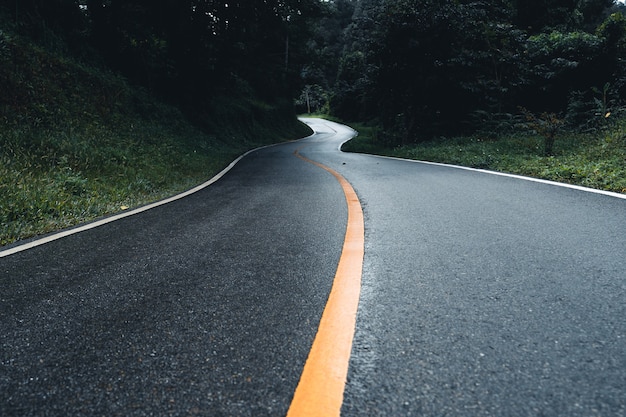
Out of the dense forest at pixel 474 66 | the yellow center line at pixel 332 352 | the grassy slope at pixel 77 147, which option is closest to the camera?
the yellow center line at pixel 332 352

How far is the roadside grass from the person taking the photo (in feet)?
21.5

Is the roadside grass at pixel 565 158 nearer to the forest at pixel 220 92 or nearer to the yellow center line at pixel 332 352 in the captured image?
the forest at pixel 220 92

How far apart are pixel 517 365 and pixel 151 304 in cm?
174

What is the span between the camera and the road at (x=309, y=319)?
134 cm

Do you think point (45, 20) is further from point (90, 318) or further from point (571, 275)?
point (571, 275)

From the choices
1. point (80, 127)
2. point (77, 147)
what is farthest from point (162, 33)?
point (77, 147)

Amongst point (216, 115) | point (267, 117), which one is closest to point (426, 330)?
point (216, 115)

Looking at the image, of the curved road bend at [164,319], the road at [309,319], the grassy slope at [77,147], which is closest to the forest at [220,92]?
the grassy slope at [77,147]

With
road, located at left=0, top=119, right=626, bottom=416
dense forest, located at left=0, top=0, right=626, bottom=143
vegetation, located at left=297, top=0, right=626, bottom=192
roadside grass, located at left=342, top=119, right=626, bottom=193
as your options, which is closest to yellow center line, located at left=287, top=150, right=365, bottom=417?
road, located at left=0, top=119, right=626, bottom=416

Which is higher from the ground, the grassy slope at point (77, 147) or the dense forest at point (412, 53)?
the dense forest at point (412, 53)

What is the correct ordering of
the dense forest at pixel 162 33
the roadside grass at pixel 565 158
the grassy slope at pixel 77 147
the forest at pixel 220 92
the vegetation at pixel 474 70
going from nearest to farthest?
1. the grassy slope at pixel 77 147
2. the roadside grass at pixel 565 158
3. the forest at pixel 220 92
4. the dense forest at pixel 162 33
5. the vegetation at pixel 474 70

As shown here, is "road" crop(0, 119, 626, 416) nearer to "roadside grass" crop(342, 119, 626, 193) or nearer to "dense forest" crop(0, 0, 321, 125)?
"roadside grass" crop(342, 119, 626, 193)

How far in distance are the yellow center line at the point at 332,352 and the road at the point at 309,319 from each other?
0.04 meters

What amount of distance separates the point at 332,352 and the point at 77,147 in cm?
910
